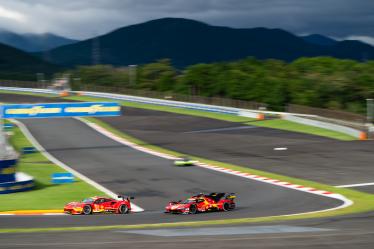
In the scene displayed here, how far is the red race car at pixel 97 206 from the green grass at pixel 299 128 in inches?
1234

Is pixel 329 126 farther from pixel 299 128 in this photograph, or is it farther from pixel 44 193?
pixel 44 193

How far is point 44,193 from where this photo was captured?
85.8 ft

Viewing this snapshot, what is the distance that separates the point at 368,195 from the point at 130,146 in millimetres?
23978

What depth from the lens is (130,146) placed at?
155 feet

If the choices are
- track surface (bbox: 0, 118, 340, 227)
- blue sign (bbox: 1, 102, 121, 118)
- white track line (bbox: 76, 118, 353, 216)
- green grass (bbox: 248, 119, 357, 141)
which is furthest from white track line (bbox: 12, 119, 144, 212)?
green grass (bbox: 248, 119, 357, 141)

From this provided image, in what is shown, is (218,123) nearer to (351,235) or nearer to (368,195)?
(368,195)

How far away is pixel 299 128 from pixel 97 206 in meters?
38.5

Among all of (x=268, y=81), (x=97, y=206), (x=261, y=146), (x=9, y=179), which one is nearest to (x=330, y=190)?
(x=97, y=206)

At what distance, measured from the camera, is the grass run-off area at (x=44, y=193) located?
23272 mm

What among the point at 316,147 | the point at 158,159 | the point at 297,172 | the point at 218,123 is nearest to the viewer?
the point at 297,172

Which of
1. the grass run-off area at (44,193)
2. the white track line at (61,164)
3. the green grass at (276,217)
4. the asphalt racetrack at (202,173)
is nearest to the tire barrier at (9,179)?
the grass run-off area at (44,193)

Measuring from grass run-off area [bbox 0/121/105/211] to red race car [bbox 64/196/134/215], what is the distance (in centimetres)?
156

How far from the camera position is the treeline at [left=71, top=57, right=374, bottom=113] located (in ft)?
325

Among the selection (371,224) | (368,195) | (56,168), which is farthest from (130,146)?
(371,224)
